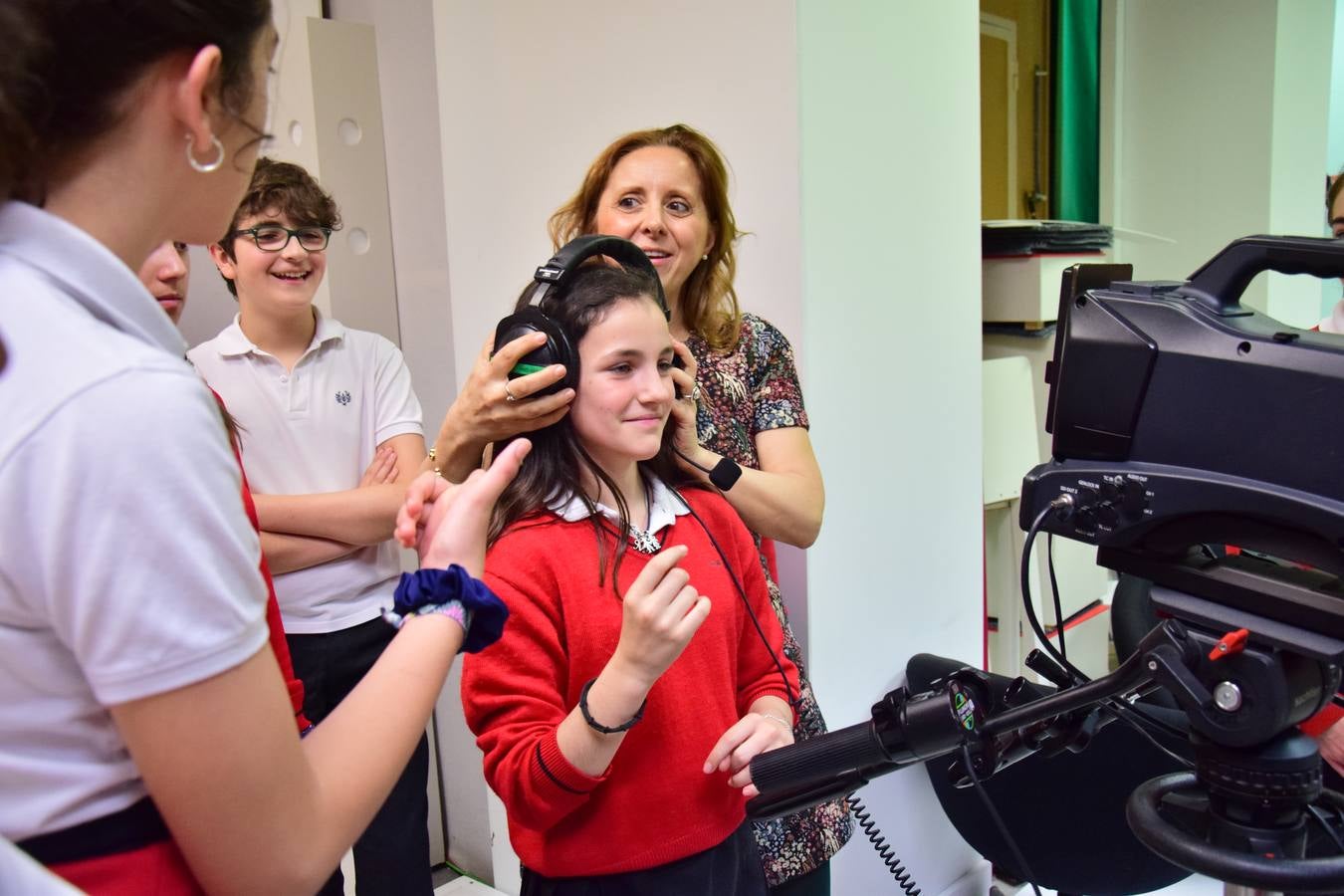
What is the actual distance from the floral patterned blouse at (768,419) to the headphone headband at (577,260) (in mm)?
219

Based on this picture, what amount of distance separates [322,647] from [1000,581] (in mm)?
1708

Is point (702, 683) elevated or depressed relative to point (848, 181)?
depressed

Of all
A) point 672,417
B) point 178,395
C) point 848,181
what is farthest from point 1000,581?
point 178,395

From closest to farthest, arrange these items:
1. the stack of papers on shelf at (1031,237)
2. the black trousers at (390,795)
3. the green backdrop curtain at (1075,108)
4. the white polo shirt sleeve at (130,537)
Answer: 1. the white polo shirt sleeve at (130,537)
2. the black trousers at (390,795)
3. the stack of papers on shelf at (1031,237)
4. the green backdrop curtain at (1075,108)

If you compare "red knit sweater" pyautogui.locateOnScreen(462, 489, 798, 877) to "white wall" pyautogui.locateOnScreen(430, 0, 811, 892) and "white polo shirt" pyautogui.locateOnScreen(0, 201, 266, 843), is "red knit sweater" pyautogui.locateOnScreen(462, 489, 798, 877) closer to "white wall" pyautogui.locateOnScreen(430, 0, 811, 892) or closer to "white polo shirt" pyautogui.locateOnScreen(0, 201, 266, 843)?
"white polo shirt" pyautogui.locateOnScreen(0, 201, 266, 843)

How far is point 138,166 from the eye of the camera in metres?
0.57

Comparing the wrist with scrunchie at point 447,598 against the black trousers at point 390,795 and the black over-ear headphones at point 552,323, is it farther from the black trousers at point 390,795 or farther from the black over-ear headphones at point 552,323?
the black trousers at point 390,795

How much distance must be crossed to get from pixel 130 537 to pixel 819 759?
490 millimetres

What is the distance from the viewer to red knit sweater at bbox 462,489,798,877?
981mm

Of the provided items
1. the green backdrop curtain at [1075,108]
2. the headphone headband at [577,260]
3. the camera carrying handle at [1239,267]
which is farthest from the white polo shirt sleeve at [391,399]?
the green backdrop curtain at [1075,108]

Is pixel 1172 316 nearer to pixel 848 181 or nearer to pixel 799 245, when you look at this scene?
pixel 799 245

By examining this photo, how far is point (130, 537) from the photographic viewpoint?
1.64ft

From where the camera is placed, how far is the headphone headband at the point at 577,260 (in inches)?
43.6

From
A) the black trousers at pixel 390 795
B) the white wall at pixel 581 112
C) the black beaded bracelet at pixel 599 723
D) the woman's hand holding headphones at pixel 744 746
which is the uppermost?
the white wall at pixel 581 112
